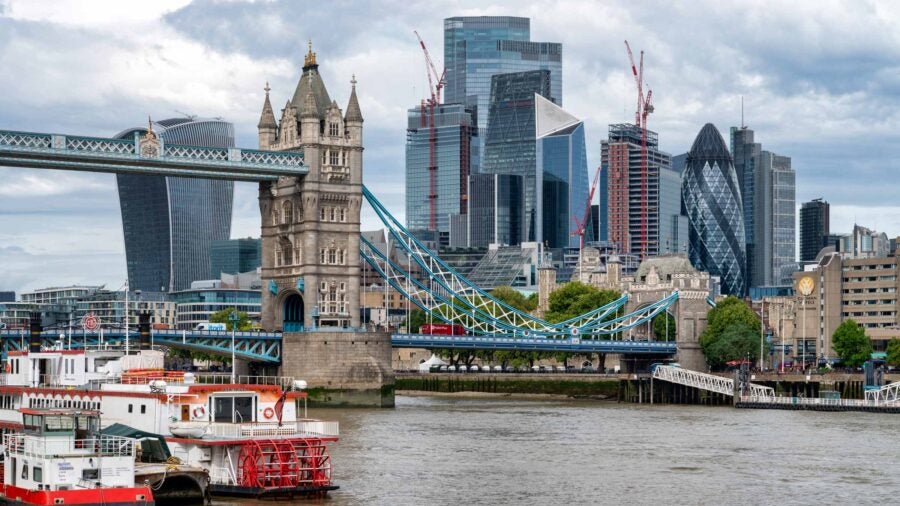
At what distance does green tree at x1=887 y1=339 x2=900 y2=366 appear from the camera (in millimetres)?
134125

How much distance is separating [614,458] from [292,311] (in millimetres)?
54957

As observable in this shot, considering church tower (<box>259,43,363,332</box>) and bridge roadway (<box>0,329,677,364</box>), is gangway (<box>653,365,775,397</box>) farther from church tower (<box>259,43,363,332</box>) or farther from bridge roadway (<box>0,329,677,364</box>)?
church tower (<box>259,43,363,332</box>)

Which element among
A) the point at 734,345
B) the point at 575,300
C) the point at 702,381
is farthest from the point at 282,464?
the point at 575,300

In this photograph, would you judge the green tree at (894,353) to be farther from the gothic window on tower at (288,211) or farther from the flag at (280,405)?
the flag at (280,405)

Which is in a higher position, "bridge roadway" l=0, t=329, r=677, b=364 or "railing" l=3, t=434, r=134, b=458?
"bridge roadway" l=0, t=329, r=677, b=364

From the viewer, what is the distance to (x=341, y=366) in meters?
112

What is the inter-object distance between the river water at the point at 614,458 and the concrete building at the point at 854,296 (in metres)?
56.6

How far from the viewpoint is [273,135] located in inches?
4739

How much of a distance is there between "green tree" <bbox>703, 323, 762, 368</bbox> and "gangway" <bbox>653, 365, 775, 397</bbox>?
37.2 ft

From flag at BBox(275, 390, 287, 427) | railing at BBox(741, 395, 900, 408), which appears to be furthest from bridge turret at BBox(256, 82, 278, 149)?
flag at BBox(275, 390, 287, 427)

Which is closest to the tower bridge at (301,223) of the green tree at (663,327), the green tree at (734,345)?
the green tree at (734,345)

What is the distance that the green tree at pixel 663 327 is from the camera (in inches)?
5950

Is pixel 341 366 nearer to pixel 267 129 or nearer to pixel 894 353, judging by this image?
pixel 267 129

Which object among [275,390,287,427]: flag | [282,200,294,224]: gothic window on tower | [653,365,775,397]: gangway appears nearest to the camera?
[275,390,287,427]: flag
